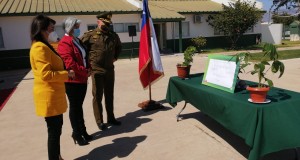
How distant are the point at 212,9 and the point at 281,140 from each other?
22155 mm

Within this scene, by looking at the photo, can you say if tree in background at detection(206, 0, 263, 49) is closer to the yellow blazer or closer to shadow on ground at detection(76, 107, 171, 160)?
shadow on ground at detection(76, 107, 171, 160)

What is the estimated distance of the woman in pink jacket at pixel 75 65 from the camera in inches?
163

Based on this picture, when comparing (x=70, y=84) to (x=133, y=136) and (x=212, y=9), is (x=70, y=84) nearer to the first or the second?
(x=133, y=136)

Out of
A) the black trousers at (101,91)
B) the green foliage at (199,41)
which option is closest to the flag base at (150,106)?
the black trousers at (101,91)

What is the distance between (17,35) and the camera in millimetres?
17016

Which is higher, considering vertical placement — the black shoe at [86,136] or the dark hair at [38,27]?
the dark hair at [38,27]

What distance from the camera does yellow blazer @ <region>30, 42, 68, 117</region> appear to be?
3.17 meters

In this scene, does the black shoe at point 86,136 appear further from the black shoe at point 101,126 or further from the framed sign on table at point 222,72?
the framed sign on table at point 222,72

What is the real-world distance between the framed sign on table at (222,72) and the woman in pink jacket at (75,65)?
1962 millimetres

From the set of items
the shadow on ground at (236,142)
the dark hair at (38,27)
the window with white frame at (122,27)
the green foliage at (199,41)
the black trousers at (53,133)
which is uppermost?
the window with white frame at (122,27)

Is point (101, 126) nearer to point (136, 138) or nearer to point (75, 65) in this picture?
point (136, 138)

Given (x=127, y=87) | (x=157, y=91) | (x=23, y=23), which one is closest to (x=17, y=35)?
(x=23, y=23)

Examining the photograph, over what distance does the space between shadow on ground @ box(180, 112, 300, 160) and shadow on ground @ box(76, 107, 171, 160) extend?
0.98 m

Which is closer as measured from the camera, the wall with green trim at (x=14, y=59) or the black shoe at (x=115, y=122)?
the black shoe at (x=115, y=122)
